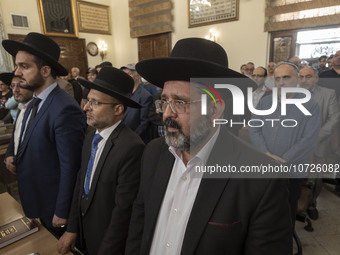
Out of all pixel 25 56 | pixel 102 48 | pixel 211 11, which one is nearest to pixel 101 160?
pixel 25 56

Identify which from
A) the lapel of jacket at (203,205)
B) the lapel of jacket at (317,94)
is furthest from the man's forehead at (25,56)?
the lapel of jacket at (317,94)

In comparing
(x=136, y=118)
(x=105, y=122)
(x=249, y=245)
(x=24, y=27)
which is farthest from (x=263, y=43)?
(x=24, y=27)

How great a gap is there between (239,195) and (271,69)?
16.9 ft

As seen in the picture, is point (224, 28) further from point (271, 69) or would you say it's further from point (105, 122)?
point (105, 122)

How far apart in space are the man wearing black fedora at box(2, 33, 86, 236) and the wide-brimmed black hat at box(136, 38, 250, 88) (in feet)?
2.84

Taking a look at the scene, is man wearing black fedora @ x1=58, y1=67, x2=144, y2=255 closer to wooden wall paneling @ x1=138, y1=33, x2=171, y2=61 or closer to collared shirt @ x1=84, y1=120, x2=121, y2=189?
collared shirt @ x1=84, y1=120, x2=121, y2=189

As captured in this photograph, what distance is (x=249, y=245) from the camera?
950 millimetres

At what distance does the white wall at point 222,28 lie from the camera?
258 inches

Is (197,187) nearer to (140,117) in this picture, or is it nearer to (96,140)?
(96,140)

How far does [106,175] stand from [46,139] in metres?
0.64

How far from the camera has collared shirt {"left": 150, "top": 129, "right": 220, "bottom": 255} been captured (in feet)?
3.44

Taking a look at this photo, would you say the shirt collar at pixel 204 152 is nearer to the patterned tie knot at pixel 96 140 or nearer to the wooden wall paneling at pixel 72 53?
the patterned tie knot at pixel 96 140

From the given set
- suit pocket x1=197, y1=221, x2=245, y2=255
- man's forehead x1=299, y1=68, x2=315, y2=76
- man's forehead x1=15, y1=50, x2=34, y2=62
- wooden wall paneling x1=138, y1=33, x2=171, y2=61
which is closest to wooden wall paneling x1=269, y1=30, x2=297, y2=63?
man's forehead x1=299, y1=68, x2=315, y2=76

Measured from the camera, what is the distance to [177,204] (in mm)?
1083
